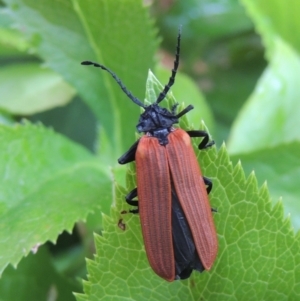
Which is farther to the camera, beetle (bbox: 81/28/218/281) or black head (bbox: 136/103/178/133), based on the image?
black head (bbox: 136/103/178/133)

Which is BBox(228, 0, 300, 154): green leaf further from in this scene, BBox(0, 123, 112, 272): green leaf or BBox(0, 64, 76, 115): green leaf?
BBox(0, 64, 76, 115): green leaf

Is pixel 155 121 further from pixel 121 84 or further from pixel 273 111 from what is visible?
pixel 273 111

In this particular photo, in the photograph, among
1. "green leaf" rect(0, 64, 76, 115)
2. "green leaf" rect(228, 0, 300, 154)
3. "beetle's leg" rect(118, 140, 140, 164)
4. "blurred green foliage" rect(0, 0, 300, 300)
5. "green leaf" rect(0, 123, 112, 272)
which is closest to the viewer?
"green leaf" rect(0, 123, 112, 272)

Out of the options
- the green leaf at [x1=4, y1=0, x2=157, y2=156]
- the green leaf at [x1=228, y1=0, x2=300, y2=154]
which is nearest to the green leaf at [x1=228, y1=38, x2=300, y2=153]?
the green leaf at [x1=228, y1=0, x2=300, y2=154]

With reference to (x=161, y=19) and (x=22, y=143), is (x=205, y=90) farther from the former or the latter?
(x=22, y=143)

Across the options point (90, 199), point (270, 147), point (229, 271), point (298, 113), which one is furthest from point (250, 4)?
point (229, 271)

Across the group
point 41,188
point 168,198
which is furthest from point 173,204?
point 41,188

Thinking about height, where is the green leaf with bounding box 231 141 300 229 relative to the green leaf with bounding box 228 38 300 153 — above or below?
below
